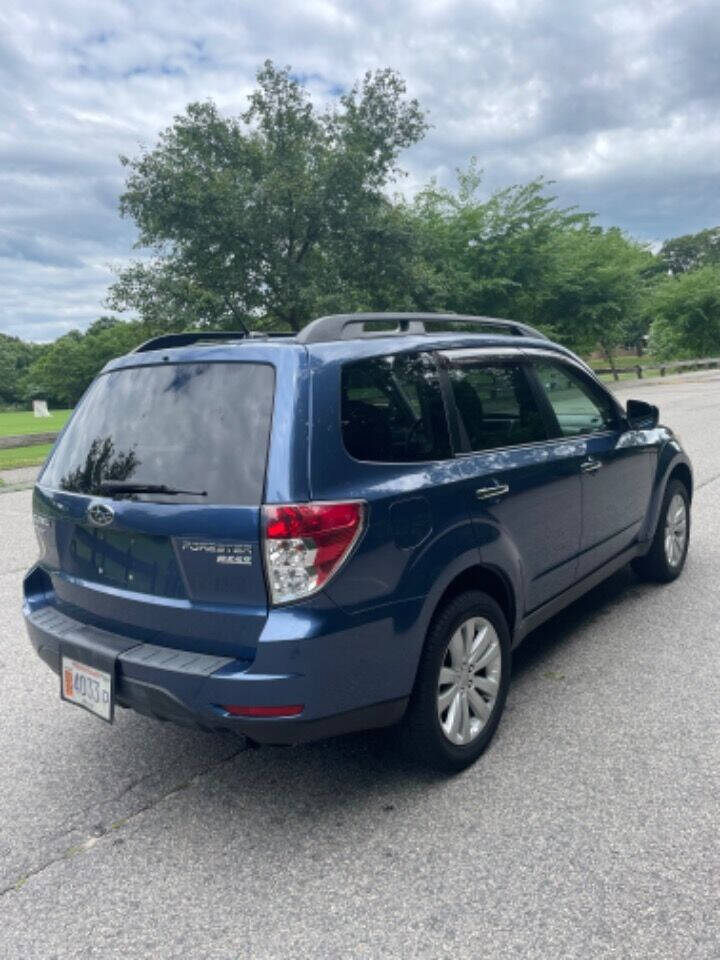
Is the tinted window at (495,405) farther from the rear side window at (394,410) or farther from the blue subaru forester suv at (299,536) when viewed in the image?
the rear side window at (394,410)

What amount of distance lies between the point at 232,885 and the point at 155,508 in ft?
4.00

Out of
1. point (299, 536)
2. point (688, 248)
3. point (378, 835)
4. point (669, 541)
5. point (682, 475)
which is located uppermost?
point (688, 248)

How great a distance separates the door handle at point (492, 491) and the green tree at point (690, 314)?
4180cm

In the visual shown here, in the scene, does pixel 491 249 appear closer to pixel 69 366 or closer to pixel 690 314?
pixel 690 314

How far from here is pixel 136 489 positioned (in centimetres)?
269

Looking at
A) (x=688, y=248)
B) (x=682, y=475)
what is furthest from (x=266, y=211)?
(x=688, y=248)

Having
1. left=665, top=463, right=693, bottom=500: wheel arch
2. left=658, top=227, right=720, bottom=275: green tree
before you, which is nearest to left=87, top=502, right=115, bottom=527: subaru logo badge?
left=665, top=463, right=693, bottom=500: wheel arch

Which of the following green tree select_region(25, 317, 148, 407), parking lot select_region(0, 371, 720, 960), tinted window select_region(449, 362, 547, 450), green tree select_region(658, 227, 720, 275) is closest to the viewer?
parking lot select_region(0, 371, 720, 960)

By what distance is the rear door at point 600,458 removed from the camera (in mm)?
3977

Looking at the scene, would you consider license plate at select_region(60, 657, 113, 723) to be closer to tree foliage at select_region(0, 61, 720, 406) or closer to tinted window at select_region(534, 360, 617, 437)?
tinted window at select_region(534, 360, 617, 437)

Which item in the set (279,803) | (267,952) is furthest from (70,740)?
(267,952)

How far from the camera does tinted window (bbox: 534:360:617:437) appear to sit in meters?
3.94

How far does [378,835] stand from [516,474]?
156 centimetres

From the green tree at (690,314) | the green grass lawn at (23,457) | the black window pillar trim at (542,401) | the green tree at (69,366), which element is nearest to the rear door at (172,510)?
the black window pillar trim at (542,401)
